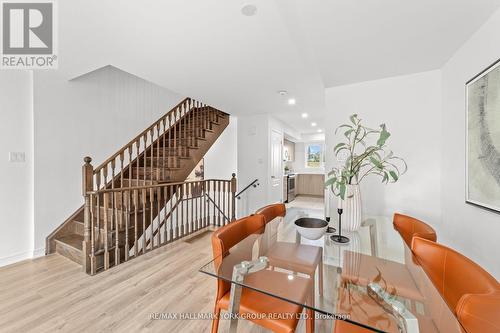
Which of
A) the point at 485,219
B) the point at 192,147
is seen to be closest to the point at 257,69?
the point at 192,147

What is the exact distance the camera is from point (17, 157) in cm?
251

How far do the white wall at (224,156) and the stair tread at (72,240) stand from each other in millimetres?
3461

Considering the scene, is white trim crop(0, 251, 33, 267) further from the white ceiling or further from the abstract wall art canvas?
the abstract wall art canvas

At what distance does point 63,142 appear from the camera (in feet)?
9.56

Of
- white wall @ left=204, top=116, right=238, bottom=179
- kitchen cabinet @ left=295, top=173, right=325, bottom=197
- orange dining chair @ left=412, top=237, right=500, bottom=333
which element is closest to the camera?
orange dining chair @ left=412, top=237, right=500, bottom=333

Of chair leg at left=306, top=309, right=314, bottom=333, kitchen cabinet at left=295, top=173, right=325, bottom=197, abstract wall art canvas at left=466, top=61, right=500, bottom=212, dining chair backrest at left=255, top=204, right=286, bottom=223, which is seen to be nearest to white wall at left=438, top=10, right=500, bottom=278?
abstract wall art canvas at left=466, top=61, right=500, bottom=212

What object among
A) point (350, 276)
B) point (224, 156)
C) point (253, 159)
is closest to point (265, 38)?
point (350, 276)

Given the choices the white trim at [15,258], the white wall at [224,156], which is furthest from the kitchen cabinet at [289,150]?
the white trim at [15,258]

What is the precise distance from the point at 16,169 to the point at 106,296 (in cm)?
203

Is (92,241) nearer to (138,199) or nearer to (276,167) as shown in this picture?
(138,199)

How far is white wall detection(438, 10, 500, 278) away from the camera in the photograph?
1334mm

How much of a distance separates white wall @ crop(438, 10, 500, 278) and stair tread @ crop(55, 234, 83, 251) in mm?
3837

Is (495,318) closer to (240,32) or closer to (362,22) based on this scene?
(362,22)

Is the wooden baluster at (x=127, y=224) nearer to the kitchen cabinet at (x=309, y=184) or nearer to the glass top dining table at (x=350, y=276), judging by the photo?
the glass top dining table at (x=350, y=276)
